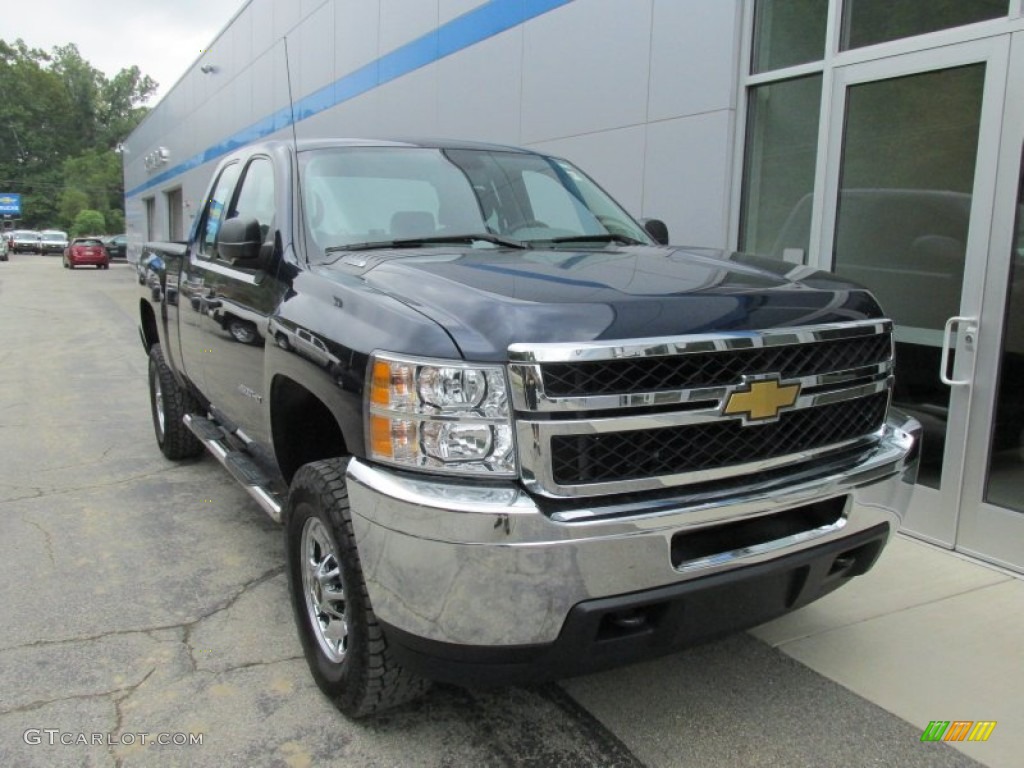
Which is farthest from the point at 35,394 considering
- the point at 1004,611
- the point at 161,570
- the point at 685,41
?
the point at 1004,611

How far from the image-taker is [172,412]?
18.5 ft

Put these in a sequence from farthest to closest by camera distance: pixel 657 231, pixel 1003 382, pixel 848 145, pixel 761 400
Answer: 1. pixel 848 145
2. pixel 657 231
3. pixel 1003 382
4. pixel 761 400

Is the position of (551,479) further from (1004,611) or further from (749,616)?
(1004,611)

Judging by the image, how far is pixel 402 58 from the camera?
11406 millimetres

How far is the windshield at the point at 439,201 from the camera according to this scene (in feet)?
11.1

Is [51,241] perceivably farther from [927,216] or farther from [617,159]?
[927,216]

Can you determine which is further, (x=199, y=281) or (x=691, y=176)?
(x=691, y=176)

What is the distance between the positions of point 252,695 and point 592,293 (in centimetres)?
189

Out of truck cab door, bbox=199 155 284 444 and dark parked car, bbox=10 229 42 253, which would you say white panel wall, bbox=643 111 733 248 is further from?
dark parked car, bbox=10 229 42 253

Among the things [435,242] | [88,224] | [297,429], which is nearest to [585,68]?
[435,242]

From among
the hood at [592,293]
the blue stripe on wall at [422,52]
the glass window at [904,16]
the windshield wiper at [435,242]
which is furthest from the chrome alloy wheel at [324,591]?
the blue stripe on wall at [422,52]

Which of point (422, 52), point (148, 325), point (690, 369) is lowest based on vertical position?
point (148, 325)

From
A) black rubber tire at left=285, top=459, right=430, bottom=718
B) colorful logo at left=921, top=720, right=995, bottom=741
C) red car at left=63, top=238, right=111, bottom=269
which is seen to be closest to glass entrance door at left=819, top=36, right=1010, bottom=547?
colorful logo at left=921, top=720, right=995, bottom=741

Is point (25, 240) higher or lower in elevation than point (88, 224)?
lower
